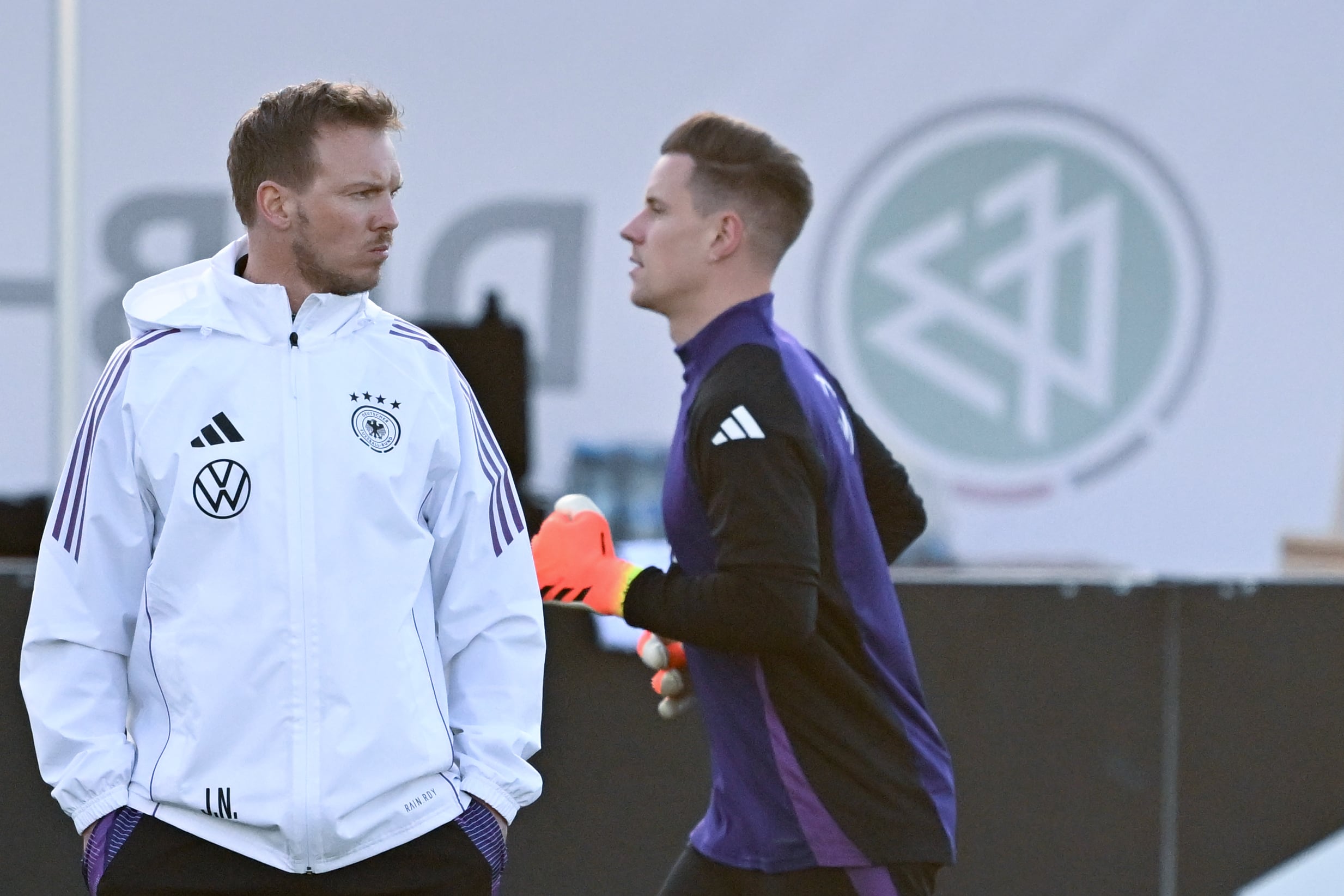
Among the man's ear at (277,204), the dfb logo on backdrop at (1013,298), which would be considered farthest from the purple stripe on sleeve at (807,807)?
the dfb logo on backdrop at (1013,298)

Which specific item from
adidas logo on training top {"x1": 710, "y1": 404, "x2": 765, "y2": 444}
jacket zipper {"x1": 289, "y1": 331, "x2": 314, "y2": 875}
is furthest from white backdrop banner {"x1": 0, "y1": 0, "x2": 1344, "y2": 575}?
jacket zipper {"x1": 289, "y1": 331, "x2": 314, "y2": 875}

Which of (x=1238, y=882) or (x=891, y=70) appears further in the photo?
(x=891, y=70)

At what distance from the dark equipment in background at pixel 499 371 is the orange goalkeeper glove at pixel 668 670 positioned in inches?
81.6

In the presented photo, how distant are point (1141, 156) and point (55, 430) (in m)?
3.42

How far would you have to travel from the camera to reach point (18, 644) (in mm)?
3168

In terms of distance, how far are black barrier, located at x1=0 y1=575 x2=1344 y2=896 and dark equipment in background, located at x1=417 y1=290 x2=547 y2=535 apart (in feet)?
3.97

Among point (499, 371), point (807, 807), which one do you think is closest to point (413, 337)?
point (807, 807)

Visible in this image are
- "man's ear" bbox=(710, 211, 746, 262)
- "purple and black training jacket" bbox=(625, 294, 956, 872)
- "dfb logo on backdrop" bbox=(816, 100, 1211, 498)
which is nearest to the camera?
"purple and black training jacket" bbox=(625, 294, 956, 872)

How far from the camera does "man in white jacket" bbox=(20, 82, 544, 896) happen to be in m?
1.63

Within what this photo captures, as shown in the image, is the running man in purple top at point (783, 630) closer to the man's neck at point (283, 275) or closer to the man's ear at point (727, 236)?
the man's ear at point (727, 236)

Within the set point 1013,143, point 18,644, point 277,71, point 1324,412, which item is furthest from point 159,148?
point 1324,412

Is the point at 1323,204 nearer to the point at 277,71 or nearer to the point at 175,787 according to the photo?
the point at 277,71

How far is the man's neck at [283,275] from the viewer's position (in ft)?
5.84

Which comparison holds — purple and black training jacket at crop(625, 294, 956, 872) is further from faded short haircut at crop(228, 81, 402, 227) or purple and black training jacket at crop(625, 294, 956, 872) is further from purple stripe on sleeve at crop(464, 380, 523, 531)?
faded short haircut at crop(228, 81, 402, 227)
